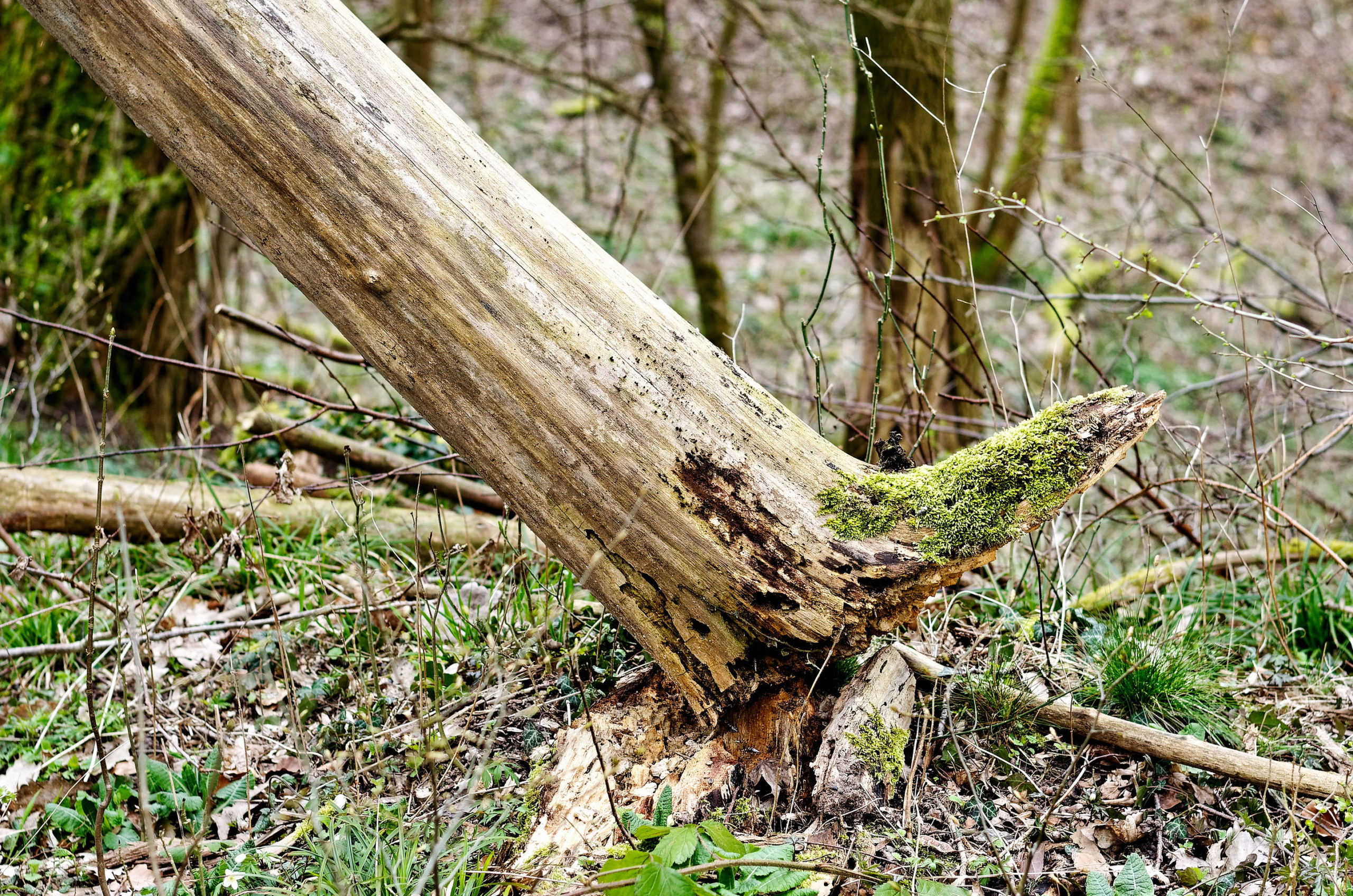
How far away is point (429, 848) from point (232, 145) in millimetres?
1742

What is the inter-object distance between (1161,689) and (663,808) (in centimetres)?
147

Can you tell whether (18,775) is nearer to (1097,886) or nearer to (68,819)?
(68,819)

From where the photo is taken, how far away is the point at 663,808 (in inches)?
80.2

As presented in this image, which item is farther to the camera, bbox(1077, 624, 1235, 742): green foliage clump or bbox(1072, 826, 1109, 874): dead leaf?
bbox(1077, 624, 1235, 742): green foliage clump

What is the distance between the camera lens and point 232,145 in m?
2.12

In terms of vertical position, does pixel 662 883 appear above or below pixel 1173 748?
below

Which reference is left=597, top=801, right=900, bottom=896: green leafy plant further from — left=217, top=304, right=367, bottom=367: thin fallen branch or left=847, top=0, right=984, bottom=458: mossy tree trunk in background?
left=847, top=0, right=984, bottom=458: mossy tree trunk in background

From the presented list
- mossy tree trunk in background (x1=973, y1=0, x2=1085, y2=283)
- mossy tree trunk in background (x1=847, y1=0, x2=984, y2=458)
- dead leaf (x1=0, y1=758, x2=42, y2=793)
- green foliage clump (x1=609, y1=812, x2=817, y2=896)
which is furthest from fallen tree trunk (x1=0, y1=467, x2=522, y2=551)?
mossy tree trunk in background (x1=973, y1=0, x2=1085, y2=283)

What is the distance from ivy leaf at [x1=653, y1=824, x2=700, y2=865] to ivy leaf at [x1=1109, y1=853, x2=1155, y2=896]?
34.3 inches

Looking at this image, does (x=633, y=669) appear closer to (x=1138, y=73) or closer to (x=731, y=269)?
(x=731, y=269)

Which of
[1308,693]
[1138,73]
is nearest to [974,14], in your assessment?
[1138,73]

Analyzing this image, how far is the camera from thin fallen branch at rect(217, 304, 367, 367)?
3.30m

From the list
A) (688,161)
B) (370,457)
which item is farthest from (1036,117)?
(370,457)

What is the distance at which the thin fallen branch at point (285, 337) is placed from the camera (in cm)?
330
